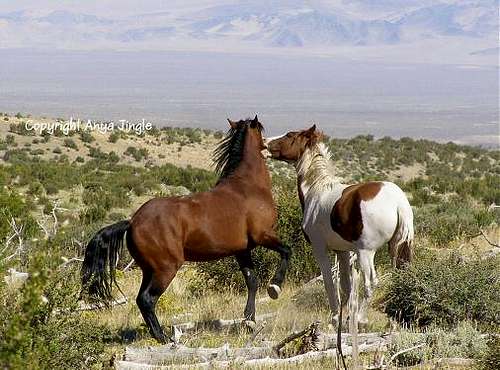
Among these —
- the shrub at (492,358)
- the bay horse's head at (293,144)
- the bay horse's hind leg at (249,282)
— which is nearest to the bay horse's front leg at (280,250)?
the bay horse's hind leg at (249,282)

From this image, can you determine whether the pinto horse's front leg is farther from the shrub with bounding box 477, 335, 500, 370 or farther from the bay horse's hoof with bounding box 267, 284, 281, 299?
the shrub with bounding box 477, 335, 500, 370

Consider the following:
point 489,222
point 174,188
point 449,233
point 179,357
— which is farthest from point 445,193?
point 179,357

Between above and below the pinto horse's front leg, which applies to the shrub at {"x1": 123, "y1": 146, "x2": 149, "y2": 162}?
below

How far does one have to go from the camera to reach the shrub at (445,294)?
870 centimetres

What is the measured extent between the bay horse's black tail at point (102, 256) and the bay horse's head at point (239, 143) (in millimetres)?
1403

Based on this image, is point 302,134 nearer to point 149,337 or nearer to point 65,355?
point 149,337

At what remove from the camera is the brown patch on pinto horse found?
8.43 metres

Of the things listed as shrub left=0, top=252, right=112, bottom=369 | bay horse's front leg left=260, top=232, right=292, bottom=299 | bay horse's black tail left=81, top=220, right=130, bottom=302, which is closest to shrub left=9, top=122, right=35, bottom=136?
bay horse's black tail left=81, top=220, right=130, bottom=302

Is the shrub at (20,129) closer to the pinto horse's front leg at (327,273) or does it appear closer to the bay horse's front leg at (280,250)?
the bay horse's front leg at (280,250)

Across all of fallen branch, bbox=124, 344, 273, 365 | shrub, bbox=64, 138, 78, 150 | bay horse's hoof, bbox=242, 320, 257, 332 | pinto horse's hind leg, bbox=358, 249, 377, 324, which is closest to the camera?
fallen branch, bbox=124, 344, 273, 365

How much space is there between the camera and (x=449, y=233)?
17.8 metres

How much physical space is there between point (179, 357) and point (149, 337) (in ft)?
6.04

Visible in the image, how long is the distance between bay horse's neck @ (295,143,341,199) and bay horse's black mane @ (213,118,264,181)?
0.64m

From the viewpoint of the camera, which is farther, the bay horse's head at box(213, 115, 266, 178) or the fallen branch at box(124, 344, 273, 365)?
the bay horse's head at box(213, 115, 266, 178)
